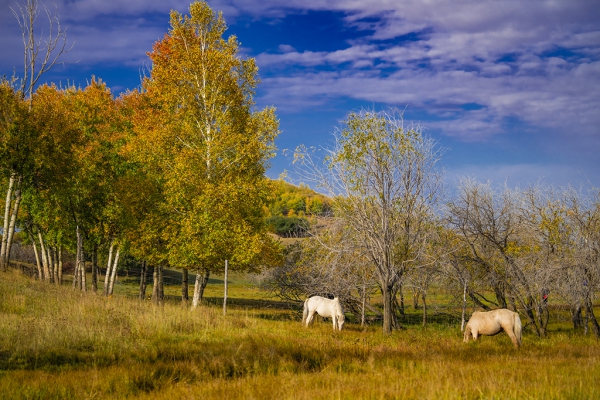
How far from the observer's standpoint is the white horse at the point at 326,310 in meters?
19.2

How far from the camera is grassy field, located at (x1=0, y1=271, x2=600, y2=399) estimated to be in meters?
7.46

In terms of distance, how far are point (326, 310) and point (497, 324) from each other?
6.69 metres

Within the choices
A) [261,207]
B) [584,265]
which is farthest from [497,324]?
[261,207]

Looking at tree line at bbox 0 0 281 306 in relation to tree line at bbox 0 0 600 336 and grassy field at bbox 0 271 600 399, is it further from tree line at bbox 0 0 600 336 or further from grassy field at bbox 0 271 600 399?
grassy field at bbox 0 271 600 399

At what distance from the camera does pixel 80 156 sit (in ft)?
93.9

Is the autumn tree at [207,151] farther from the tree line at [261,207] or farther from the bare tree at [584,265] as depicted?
the bare tree at [584,265]

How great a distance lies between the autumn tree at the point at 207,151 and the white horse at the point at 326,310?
3.55 metres

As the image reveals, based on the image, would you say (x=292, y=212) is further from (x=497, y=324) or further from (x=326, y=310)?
(x=497, y=324)

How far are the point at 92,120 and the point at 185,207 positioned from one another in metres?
13.7

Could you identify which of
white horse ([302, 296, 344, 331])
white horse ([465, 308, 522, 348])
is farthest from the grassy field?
white horse ([302, 296, 344, 331])

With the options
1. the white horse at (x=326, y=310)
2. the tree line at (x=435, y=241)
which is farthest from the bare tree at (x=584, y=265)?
the white horse at (x=326, y=310)

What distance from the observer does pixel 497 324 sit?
16453 mm

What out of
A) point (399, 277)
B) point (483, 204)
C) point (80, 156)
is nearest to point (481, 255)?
point (483, 204)

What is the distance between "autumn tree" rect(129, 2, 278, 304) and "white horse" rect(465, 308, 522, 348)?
979 centimetres
